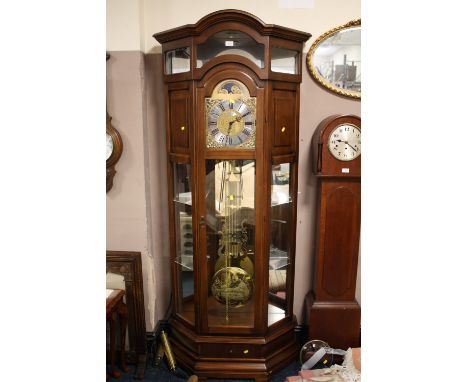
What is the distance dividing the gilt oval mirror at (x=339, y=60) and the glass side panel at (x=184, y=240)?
915mm

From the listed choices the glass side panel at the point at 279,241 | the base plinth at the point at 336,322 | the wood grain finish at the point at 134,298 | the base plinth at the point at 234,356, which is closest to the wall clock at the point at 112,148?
the wood grain finish at the point at 134,298

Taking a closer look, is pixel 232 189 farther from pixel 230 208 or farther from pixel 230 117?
pixel 230 117

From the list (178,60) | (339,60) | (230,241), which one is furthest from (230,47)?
(230,241)

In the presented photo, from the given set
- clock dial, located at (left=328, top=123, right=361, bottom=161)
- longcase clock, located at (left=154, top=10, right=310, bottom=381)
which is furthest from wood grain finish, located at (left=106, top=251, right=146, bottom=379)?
clock dial, located at (left=328, top=123, right=361, bottom=161)

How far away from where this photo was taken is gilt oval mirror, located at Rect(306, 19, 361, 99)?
2039 mm

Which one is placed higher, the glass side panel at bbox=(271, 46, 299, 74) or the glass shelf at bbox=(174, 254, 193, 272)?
the glass side panel at bbox=(271, 46, 299, 74)

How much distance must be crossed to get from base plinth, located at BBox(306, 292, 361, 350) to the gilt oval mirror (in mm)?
1191

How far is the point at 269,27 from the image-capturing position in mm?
1710

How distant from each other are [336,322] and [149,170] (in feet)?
4.55

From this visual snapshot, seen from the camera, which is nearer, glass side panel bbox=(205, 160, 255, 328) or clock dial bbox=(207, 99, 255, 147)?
clock dial bbox=(207, 99, 255, 147)

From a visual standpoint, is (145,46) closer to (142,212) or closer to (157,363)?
(142,212)

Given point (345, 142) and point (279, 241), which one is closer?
point (345, 142)

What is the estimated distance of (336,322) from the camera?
6.98 ft

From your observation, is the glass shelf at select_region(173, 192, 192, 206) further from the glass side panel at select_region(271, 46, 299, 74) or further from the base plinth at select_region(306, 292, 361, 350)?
the base plinth at select_region(306, 292, 361, 350)
